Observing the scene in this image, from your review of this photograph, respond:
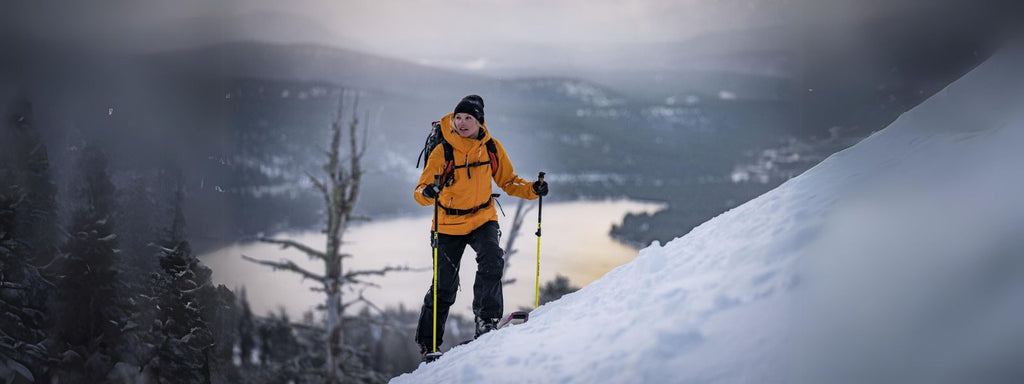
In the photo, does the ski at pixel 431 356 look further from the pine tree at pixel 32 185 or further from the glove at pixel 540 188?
the pine tree at pixel 32 185

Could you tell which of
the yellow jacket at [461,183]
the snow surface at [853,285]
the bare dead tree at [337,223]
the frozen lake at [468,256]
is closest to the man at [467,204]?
the yellow jacket at [461,183]

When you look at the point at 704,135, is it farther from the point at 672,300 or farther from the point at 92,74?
the point at 672,300

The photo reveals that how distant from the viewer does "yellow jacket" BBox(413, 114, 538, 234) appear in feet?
17.4

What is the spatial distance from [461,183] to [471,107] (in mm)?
704

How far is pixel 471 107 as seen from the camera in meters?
5.26

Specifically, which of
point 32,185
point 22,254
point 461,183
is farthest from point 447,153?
point 32,185

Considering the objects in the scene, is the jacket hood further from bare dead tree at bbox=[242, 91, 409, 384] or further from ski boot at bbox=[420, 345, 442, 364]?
bare dead tree at bbox=[242, 91, 409, 384]

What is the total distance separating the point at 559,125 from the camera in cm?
12475

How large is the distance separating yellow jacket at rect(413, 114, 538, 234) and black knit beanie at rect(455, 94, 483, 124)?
0.47 feet

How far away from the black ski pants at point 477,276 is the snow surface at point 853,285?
2.38 ft

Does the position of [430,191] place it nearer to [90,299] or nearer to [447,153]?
[447,153]

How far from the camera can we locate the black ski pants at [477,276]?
5.40 metres

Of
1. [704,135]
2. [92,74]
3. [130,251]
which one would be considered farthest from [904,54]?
[704,135]

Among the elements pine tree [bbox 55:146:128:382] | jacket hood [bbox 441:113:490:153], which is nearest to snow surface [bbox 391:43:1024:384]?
jacket hood [bbox 441:113:490:153]
